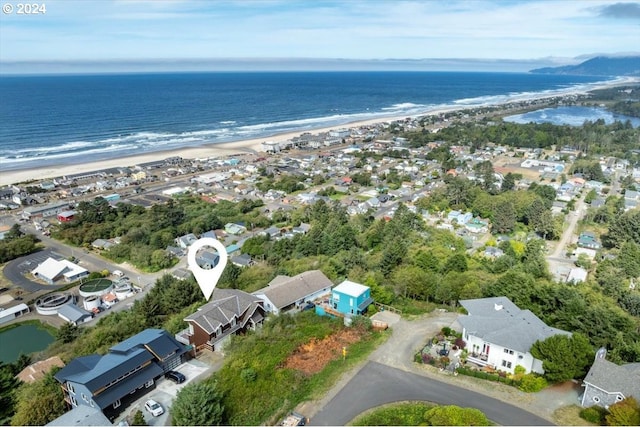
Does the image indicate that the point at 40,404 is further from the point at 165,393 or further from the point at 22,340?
the point at 22,340

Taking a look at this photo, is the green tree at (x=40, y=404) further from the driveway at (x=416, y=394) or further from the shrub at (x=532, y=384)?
the shrub at (x=532, y=384)

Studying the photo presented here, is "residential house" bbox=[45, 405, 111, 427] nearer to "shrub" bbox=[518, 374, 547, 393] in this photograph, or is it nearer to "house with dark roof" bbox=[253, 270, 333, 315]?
"house with dark roof" bbox=[253, 270, 333, 315]

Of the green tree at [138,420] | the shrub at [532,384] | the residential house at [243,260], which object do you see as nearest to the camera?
the green tree at [138,420]

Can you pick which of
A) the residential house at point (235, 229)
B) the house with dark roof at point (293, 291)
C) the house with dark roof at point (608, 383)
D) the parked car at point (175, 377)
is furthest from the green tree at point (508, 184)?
the parked car at point (175, 377)

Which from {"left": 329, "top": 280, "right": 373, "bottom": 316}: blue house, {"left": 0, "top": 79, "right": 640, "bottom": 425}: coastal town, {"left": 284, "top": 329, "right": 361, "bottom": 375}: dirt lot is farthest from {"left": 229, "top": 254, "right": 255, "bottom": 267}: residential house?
{"left": 284, "top": 329, "right": 361, "bottom": 375}: dirt lot

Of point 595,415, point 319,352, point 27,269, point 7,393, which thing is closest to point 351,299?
point 319,352

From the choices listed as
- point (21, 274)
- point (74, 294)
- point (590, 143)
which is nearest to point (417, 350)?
point (74, 294)

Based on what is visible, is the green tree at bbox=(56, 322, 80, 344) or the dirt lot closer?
the dirt lot
